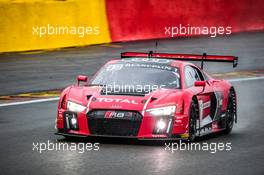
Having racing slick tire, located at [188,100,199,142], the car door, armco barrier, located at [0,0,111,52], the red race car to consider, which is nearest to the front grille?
the red race car

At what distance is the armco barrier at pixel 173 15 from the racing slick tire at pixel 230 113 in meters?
12.7

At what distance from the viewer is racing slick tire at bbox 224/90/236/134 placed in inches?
604

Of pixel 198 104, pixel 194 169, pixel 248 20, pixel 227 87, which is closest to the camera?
pixel 194 169

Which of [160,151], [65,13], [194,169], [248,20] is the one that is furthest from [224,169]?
[248,20]

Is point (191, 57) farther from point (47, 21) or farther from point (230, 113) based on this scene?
point (47, 21)

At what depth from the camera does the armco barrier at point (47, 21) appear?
84.2ft

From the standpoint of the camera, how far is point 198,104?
14.1m

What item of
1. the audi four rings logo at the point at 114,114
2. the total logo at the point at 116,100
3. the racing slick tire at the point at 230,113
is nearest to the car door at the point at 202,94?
the racing slick tire at the point at 230,113

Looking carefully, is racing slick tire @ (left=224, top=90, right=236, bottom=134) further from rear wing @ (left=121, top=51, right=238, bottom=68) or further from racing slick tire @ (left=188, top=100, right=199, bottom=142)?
racing slick tire @ (left=188, top=100, right=199, bottom=142)

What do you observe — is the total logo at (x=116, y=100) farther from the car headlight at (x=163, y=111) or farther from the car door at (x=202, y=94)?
the car door at (x=202, y=94)

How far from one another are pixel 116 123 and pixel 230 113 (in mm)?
3091

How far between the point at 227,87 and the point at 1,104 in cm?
473

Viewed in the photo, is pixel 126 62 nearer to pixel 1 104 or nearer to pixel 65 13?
pixel 1 104

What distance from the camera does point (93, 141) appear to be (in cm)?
1352
